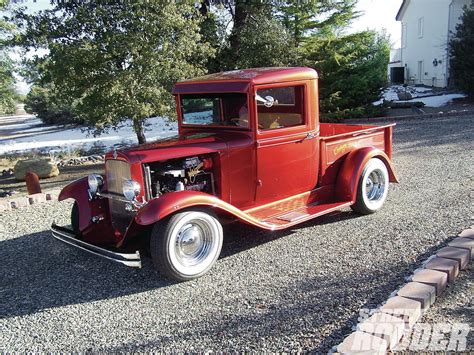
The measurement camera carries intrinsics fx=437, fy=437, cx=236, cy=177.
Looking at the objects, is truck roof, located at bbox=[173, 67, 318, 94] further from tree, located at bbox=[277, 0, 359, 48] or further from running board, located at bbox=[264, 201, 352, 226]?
tree, located at bbox=[277, 0, 359, 48]

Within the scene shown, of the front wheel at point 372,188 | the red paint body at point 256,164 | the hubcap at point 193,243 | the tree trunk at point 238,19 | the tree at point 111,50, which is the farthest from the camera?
the tree trunk at point 238,19

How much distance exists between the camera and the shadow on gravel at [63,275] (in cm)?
359

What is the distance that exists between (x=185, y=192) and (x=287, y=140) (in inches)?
55.0

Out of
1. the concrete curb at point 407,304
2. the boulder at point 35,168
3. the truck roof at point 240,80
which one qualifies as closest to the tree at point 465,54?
the truck roof at point 240,80

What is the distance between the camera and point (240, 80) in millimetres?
4359

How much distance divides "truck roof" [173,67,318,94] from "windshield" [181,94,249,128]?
0.11 m

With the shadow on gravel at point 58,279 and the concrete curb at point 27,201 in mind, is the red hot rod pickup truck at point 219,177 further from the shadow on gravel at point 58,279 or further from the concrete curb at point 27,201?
the concrete curb at point 27,201

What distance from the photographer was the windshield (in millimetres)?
4480

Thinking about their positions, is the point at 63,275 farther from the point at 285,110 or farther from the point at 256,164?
the point at 285,110

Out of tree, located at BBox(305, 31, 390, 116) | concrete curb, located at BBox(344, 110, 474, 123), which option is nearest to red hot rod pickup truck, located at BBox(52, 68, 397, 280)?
concrete curb, located at BBox(344, 110, 474, 123)

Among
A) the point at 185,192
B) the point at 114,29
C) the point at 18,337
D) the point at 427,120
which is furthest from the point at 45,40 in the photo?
the point at 427,120

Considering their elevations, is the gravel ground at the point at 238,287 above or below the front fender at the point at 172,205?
below

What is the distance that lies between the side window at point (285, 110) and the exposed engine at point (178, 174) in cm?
86

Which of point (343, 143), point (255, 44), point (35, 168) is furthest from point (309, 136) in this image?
point (255, 44)
